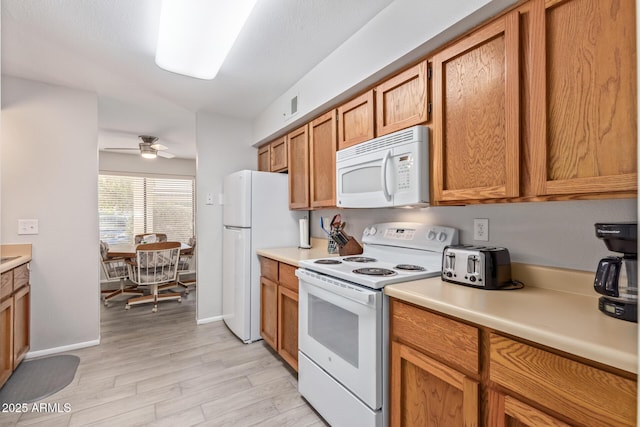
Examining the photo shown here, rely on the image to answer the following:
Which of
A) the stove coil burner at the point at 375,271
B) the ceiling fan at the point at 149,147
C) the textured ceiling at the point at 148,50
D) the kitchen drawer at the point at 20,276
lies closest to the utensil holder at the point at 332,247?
the stove coil burner at the point at 375,271

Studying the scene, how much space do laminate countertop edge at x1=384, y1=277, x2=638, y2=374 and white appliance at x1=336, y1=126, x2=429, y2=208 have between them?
500mm

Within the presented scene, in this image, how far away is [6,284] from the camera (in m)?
2.02

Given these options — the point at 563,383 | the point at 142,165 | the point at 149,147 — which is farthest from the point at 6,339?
the point at 142,165

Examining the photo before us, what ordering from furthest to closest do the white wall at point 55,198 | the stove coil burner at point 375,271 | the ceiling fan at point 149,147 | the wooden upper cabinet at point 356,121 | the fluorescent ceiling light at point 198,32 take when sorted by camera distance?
the ceiling fan at point 149,147 < the white wall at point 55,198 < the wooden upper cabinet at point 356,121 < the stove coil burner at point 375,271 < the fluorescent ceiling light at point 198,32

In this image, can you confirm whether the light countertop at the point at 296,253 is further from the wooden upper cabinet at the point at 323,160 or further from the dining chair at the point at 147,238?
the dining chair at the point at 147,238

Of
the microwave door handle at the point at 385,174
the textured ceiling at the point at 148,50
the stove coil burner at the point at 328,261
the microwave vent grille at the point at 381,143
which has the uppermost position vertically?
the textured ceiling at the point at 148,50

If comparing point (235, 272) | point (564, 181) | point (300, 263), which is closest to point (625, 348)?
point (564, 181)

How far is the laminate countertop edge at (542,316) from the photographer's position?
77cm

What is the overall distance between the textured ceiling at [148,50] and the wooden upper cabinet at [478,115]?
23.1 inches

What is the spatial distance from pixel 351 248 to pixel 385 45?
140 centimetres

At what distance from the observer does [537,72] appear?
44.5 inches

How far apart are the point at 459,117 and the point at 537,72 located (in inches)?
13.3

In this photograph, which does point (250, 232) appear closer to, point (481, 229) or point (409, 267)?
point (409, 267)

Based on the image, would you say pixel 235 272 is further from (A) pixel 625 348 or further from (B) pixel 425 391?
(A) pixel 625 348
